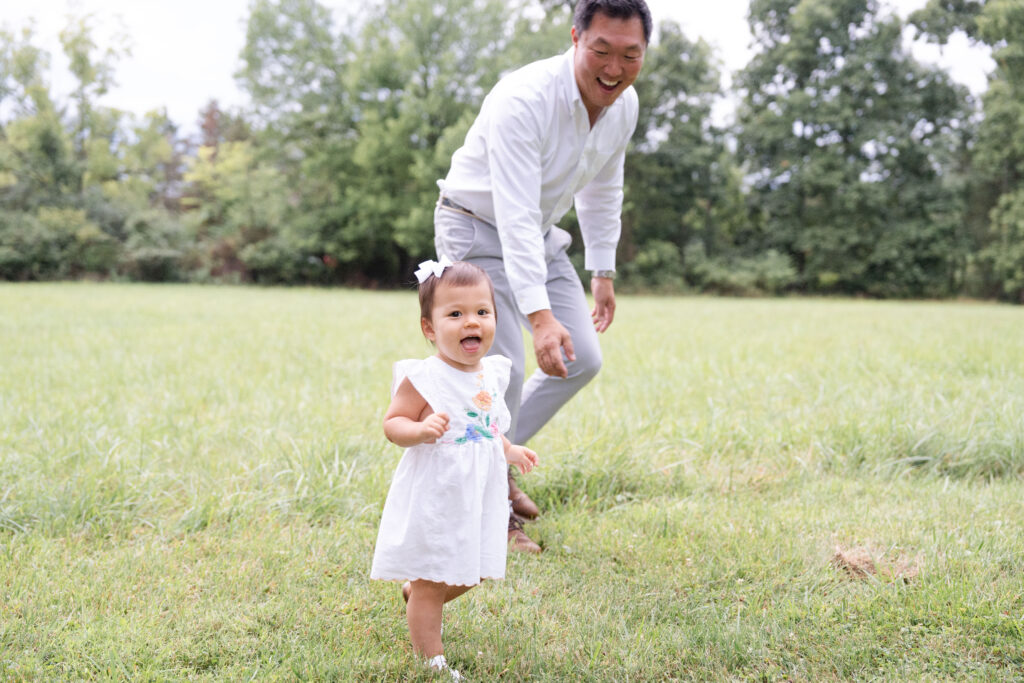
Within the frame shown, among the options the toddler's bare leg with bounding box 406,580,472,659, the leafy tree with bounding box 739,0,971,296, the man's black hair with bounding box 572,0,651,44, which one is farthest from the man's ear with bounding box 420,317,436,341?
the leafy tree with bounding box 739,0,971,296

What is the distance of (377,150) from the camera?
95.6ft

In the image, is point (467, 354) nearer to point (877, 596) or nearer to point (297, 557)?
point (297, 557)

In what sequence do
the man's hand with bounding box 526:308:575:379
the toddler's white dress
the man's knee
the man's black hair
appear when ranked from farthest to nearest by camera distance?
the man's knee → the man's black hair → the man's hand with bounding box 526:308:575:379 → the toddler's white dress

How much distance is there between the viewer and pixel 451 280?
2.06 m

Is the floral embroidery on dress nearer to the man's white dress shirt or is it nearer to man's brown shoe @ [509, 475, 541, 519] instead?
the man's white dress shirt

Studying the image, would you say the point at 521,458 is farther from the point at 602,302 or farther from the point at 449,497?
the point at 602,302

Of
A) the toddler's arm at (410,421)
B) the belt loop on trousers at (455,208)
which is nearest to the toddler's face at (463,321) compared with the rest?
the toddler's arm at (410,421)

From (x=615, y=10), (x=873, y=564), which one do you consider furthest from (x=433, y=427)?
(x=873, y=564)

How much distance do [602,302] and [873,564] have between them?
1.61 meters

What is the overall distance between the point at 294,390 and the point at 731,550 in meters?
3.98

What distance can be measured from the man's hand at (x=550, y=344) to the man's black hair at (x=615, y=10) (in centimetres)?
107

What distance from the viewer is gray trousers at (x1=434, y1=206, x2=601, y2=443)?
313cm

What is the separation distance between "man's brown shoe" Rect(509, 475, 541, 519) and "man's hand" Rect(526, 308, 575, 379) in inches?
38.2

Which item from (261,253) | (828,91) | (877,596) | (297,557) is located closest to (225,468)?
(297,557)
